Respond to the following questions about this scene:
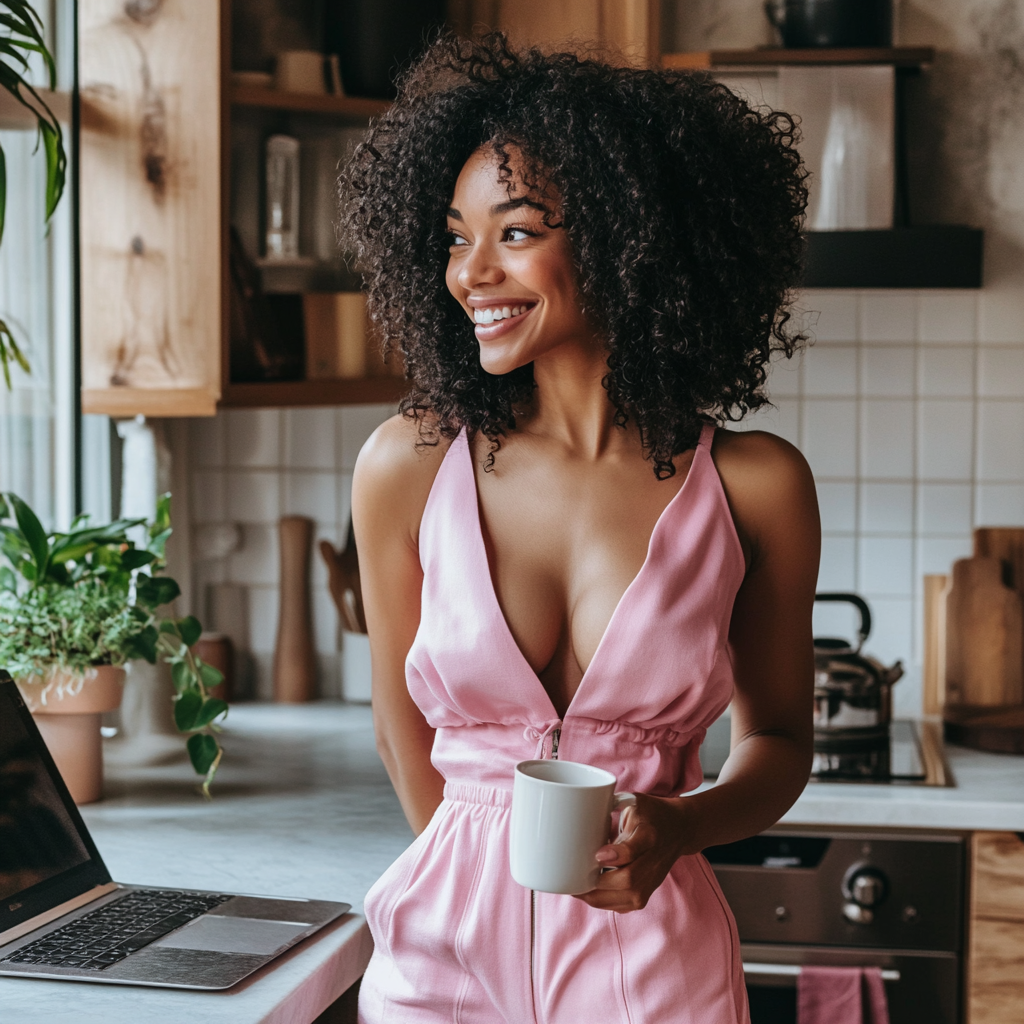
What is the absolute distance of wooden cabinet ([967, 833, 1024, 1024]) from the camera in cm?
181

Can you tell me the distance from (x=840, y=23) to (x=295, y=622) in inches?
57.6

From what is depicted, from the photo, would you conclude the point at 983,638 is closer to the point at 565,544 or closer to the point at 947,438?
the point at 947,438

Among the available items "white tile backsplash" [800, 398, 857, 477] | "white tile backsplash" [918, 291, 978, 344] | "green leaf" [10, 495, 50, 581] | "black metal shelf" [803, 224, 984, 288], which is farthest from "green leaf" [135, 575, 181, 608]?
"white tile backsplash" [918, 291, 978, 344]

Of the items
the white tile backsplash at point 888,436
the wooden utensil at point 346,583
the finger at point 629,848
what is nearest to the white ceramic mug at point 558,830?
the finger at point 629,848

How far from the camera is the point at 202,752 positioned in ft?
5.52

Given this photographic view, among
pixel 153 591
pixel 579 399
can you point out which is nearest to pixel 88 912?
pixel 153 591

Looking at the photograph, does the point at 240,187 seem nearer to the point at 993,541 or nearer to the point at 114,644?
the point at 114,644

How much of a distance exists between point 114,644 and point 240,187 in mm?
835

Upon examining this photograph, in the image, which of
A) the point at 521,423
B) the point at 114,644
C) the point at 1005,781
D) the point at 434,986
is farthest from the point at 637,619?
the point at 1005,781

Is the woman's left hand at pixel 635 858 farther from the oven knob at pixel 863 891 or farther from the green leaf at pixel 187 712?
the oven knob at pixel 863 891

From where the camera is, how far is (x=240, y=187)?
2.09 meters

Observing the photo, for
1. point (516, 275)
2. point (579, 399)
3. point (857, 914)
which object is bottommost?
point (857, 914)

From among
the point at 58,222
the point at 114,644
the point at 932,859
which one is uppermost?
the point at 58,222

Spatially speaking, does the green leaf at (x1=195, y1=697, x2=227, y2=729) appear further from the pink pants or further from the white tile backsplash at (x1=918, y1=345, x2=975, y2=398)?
the white tile backsplash at (x1=918, y1=345, x2=975, y2=398)
